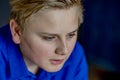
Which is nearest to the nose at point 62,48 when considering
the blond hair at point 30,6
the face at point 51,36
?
the face at point 51,36

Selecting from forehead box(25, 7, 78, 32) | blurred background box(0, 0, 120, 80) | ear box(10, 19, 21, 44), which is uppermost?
forehead box(25, 7, 78, 32)

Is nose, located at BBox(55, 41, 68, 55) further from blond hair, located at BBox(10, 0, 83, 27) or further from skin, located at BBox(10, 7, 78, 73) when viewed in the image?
blond hair, located at BBox(10, 0, 83, 27)

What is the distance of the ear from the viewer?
41.6 inches

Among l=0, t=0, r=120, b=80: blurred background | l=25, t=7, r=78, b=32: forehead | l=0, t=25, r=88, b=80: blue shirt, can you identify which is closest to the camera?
l=25, t=7, r=78, b=32: forehead

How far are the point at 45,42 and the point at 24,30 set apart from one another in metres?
0.08

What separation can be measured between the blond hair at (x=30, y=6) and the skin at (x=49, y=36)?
0.01 metres

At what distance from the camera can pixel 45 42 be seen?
1006 millimetres

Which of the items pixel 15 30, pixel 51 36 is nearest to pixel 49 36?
pixel 51 36

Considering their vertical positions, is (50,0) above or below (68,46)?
above

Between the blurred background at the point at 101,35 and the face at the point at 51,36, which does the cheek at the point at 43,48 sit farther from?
the blurred background at the point at 101,35

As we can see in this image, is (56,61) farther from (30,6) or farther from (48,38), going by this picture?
(30,6)

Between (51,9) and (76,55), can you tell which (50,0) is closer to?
(51,9)

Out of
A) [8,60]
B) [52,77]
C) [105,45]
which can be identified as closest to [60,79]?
[52,77]

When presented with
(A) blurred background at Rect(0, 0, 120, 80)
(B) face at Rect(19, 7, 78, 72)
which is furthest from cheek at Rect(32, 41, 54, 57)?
(A) blurred background at Rect(0, 0, 120, 80)
